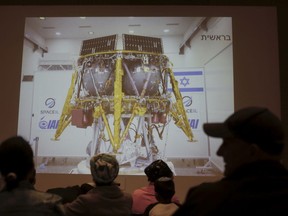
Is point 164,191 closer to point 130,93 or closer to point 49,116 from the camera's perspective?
point 130,93

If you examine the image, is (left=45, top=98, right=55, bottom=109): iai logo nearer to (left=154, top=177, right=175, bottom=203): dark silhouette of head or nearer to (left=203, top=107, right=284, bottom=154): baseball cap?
(left=154, top=177, right=175, bottom=203): dark silhouette of head

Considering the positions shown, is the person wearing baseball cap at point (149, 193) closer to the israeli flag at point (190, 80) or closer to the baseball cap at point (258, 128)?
Result: the baseball cap at point (258, 128)

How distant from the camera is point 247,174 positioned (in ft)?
2.70

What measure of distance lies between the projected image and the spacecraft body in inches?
0.4

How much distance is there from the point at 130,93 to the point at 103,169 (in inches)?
102

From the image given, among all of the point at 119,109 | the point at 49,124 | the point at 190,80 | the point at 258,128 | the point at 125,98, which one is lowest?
the point at 258,128

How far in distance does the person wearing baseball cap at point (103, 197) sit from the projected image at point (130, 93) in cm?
245

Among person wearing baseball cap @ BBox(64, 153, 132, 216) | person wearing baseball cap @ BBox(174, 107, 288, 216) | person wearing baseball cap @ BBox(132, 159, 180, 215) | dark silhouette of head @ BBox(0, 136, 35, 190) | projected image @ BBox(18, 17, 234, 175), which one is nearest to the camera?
person wearing baseball cap @ BBox(174, 107, 288, 216)

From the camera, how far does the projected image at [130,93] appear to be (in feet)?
14.0

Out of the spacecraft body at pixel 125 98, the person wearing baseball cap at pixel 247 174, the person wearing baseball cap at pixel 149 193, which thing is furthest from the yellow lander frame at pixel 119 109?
the person wearing baseball cap at pixel 247 174

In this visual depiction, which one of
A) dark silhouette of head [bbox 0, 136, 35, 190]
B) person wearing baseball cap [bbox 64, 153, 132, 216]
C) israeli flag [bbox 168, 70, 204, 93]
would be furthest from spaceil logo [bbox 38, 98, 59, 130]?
dark silhouette of head [bbox 0, 136, 35, 190]

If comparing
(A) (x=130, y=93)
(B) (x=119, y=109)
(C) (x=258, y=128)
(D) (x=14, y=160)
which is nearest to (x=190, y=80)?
(A) (x=130, y=93)

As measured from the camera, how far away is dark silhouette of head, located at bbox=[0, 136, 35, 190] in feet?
4.13

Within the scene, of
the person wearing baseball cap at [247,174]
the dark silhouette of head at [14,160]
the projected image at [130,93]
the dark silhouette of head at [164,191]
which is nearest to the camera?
the person wearing baseball cap at [247,174]
